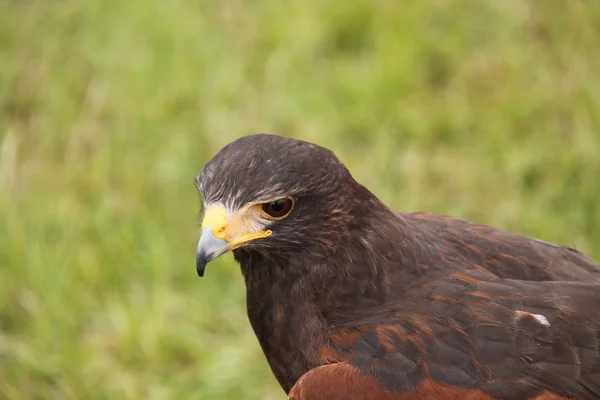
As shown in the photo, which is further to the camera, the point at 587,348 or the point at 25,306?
the point at 25,306

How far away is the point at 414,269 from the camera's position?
12.2 feet

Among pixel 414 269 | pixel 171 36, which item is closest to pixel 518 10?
pixel 171 36

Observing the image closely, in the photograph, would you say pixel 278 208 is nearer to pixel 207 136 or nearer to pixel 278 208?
pixel 278 208

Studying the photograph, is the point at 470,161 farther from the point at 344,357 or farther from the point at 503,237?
the point at 344,357

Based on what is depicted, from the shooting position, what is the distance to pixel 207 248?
11.3 ft

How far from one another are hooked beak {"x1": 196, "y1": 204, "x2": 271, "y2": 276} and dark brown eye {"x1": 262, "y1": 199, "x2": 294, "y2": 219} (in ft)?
0.22

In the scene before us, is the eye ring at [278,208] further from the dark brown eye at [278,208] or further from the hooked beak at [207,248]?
the hooked beak at [207,248]

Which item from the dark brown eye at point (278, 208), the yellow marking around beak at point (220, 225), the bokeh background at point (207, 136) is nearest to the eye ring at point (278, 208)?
the dark brown eye at point (278, 208)

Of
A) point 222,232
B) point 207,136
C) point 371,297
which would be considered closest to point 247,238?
point 222,232

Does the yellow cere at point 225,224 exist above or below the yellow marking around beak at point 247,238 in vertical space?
above

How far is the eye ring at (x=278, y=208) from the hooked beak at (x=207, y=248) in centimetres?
21

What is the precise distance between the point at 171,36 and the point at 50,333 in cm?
301

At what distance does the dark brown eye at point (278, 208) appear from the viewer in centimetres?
355

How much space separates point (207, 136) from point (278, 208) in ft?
10.8
